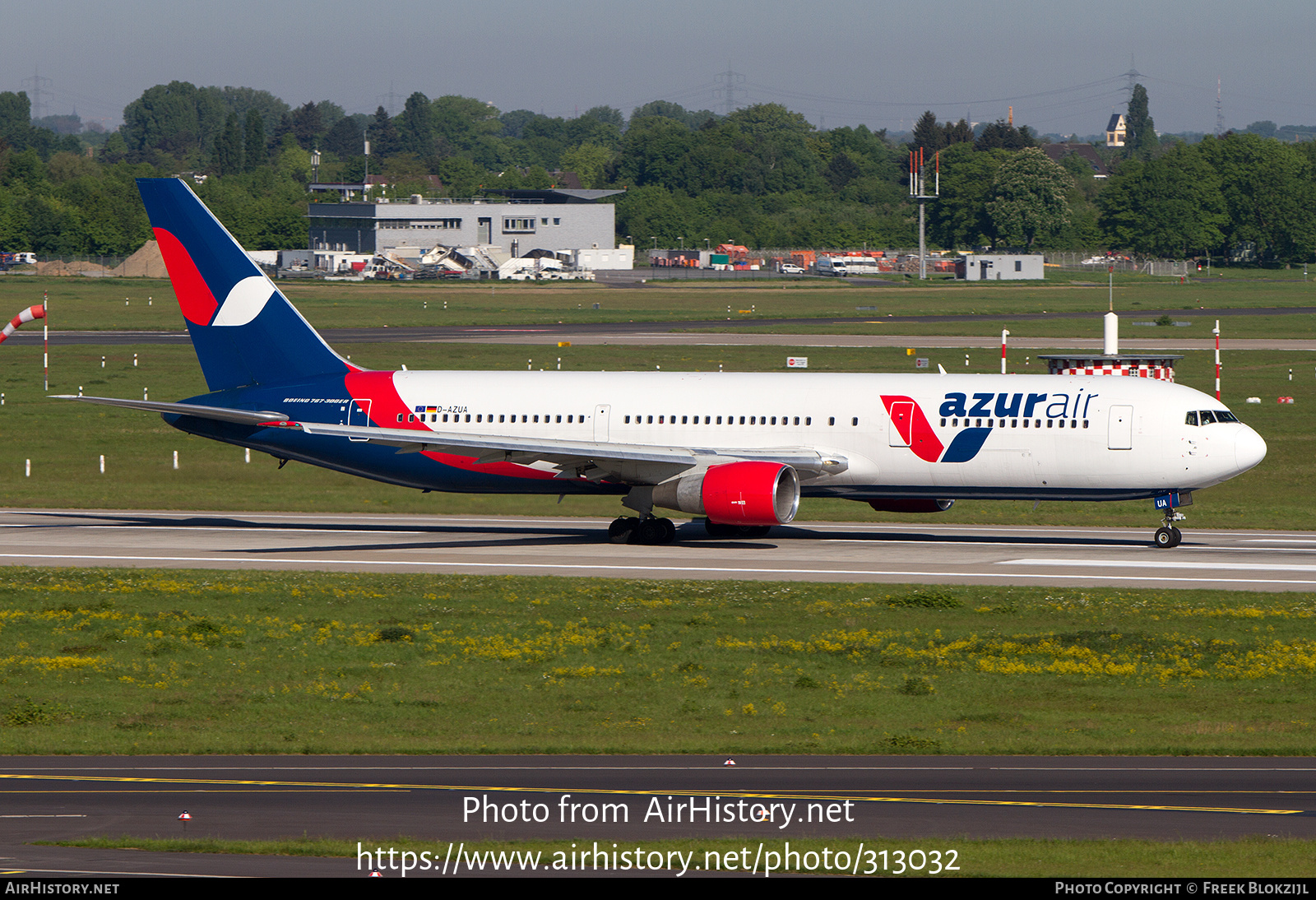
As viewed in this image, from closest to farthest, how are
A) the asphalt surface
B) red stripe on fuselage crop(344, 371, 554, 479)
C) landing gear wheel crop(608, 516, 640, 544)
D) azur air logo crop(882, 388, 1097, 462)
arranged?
azur air logo crop(882, 388, 1097, 462) < red stripe on fuselage crop(344, 371, 554, 479) < landing gear wheel crop(608, 516, 640, 544) < the asphalt surface

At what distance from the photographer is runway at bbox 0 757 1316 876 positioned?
17.3m

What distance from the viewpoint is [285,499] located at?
5353 cm

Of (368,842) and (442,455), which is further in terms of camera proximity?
(442,455)

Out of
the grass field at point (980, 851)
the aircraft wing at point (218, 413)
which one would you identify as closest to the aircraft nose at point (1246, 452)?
the grass field at point (980, 851)

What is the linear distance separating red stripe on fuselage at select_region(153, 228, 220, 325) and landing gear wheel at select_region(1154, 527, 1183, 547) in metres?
28.4

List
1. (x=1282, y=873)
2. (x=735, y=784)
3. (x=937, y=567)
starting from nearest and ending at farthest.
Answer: (x=1282, y=873), (x=735, y=784), (x=937, y=567)

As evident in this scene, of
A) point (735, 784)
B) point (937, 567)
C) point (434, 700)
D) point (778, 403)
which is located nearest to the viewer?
point (735, 784)

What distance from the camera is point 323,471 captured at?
61.9 meters

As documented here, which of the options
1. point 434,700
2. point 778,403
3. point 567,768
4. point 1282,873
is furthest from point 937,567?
point 1282,873

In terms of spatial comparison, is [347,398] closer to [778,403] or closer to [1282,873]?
[778,403]

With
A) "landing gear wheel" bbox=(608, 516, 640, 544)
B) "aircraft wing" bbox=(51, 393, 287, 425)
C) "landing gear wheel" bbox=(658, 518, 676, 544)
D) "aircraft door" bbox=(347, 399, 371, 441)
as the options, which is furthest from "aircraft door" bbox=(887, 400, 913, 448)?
"aircraft wing" bbox=(51, 393, 287, 425)

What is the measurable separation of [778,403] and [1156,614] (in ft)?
45.4

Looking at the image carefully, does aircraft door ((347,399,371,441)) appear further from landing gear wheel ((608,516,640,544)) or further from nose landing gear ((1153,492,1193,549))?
nose landing gear ((1153,492,1193,549))

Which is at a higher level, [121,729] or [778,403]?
[778,403]
